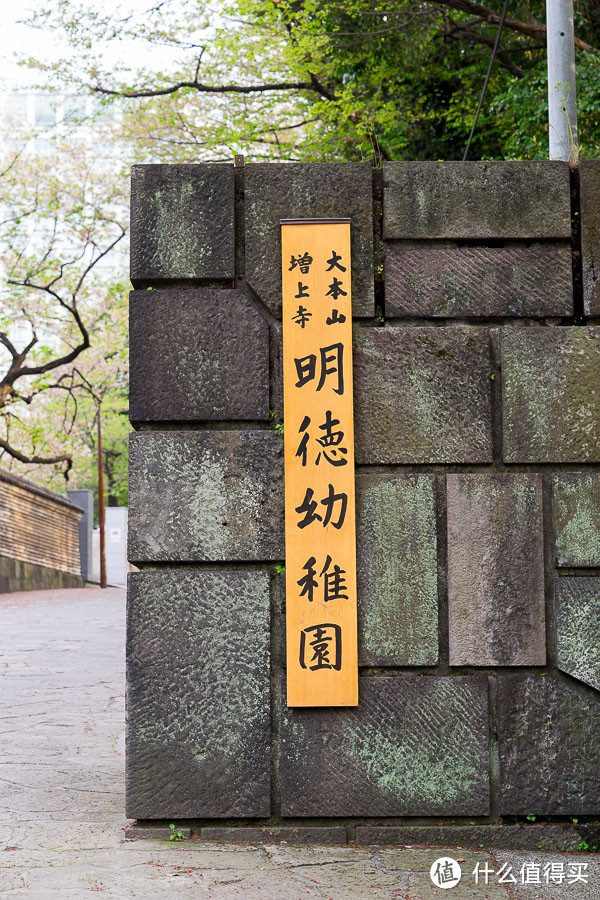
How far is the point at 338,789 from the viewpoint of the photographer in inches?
161

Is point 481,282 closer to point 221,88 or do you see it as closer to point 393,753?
point 393,753

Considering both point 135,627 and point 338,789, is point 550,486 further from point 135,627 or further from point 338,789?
point 135,627

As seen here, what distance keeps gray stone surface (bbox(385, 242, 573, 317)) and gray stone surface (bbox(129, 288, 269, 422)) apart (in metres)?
0.66

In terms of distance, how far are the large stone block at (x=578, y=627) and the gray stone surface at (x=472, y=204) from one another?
160cm

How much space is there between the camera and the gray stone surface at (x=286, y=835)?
161 inches

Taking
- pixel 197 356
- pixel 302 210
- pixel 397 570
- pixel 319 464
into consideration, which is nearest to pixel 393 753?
pixel 397 570

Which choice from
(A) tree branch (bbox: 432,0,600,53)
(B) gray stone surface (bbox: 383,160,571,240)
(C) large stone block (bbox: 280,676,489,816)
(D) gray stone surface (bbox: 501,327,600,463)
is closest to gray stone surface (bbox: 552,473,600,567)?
(D) gray stone surface (bbox: 501,327,600,463)

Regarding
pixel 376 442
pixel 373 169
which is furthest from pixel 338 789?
pixel 373 169

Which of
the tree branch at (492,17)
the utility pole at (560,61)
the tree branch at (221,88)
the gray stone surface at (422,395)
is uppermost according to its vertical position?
the tree branch at (221,88)

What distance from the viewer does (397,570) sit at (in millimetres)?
4145

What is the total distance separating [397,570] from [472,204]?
1.70 m

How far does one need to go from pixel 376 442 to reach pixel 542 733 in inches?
57.8

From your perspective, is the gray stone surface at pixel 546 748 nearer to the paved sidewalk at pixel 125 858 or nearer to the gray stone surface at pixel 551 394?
the paved sidewalk at pixel 125 858

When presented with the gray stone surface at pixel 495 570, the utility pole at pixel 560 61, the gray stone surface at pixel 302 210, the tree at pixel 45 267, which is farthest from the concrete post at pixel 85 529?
the gray stone surface at pixel 495 570
